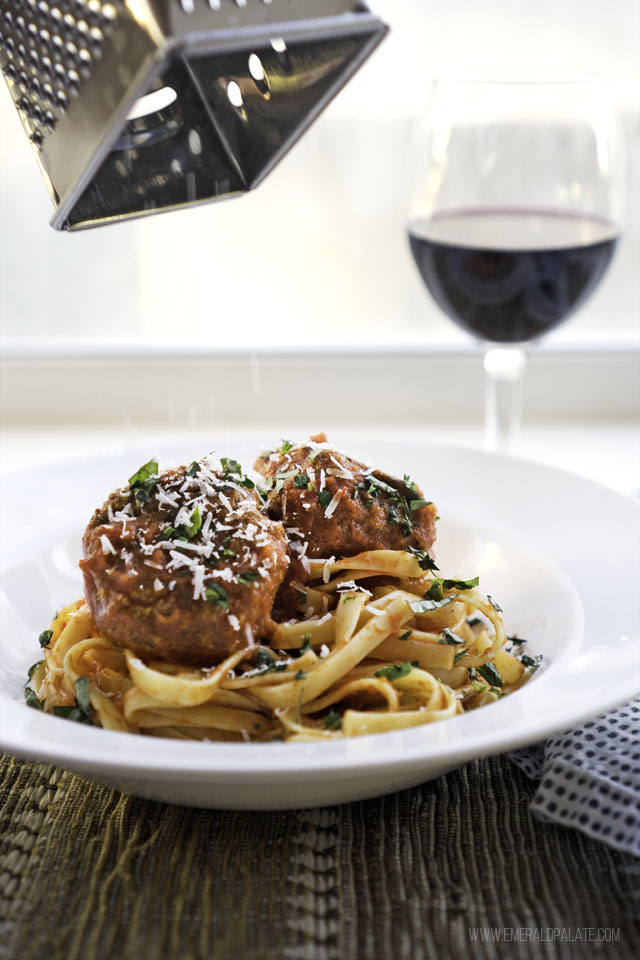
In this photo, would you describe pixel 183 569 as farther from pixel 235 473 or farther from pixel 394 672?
pixel 394 672

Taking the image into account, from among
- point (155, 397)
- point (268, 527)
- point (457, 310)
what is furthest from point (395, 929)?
point (155, 397)

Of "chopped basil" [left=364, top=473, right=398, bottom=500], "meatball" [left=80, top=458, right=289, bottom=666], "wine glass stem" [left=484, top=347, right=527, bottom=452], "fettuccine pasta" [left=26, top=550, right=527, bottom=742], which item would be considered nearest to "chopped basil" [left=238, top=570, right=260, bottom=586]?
"meatball" [left=80, top=458, right=289, bottom=666]

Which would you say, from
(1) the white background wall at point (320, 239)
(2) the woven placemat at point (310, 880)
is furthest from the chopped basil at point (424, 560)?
(1) the white background wall at point (320, 239)

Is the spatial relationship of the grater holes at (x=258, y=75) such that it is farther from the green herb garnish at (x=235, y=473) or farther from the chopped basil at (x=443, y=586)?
the chopped basil at (x=443, y=586)

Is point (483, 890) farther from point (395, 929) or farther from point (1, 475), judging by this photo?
point (1, 475)

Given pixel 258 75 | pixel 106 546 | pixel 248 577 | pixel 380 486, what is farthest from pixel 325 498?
pixel 258 75

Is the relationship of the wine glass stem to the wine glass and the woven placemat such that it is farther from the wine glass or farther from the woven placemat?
the woven placemat
